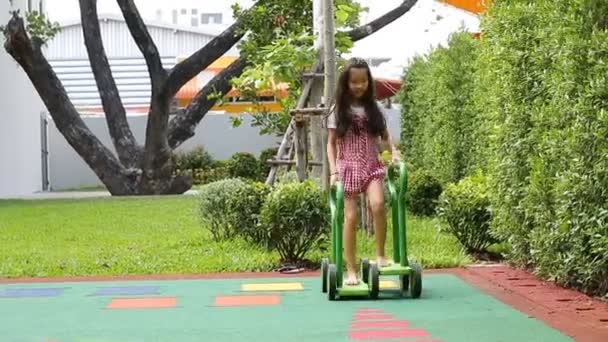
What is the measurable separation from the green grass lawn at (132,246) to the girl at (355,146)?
157cm

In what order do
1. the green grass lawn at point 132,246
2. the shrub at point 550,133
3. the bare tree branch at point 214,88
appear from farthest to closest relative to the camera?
the bare tree branch at point 214,88 → the green grass lawn at point 132,246 → the shrub at point 550,133

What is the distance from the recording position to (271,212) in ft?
25.2

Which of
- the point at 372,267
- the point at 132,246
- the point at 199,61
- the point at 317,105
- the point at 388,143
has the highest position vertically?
the point at 199,61

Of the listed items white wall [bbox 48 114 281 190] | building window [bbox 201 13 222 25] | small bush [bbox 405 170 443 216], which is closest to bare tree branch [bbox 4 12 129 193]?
white wall [bbox 48 114 281 190]

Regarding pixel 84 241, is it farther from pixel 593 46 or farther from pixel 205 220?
pixel 593 46

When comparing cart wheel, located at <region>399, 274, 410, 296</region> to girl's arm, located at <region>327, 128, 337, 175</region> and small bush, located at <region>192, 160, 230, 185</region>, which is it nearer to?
girl's arm, located at <region>327, 128, 337, 175</region>

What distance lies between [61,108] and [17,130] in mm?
3226

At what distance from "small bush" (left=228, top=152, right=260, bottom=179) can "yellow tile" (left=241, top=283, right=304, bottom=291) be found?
1485 centimetres

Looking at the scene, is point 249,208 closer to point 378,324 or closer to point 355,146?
point 355,146

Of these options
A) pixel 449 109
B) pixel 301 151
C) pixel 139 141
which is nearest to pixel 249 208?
pixel 301 151

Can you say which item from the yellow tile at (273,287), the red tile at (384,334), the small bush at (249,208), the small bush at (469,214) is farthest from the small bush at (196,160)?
the red tile at (384,334)

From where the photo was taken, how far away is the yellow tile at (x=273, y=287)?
6656 millimetres

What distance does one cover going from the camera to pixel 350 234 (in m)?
6.32

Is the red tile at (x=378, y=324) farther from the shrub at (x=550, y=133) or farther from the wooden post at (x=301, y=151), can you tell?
the wooden post at (x=301, y=151)
